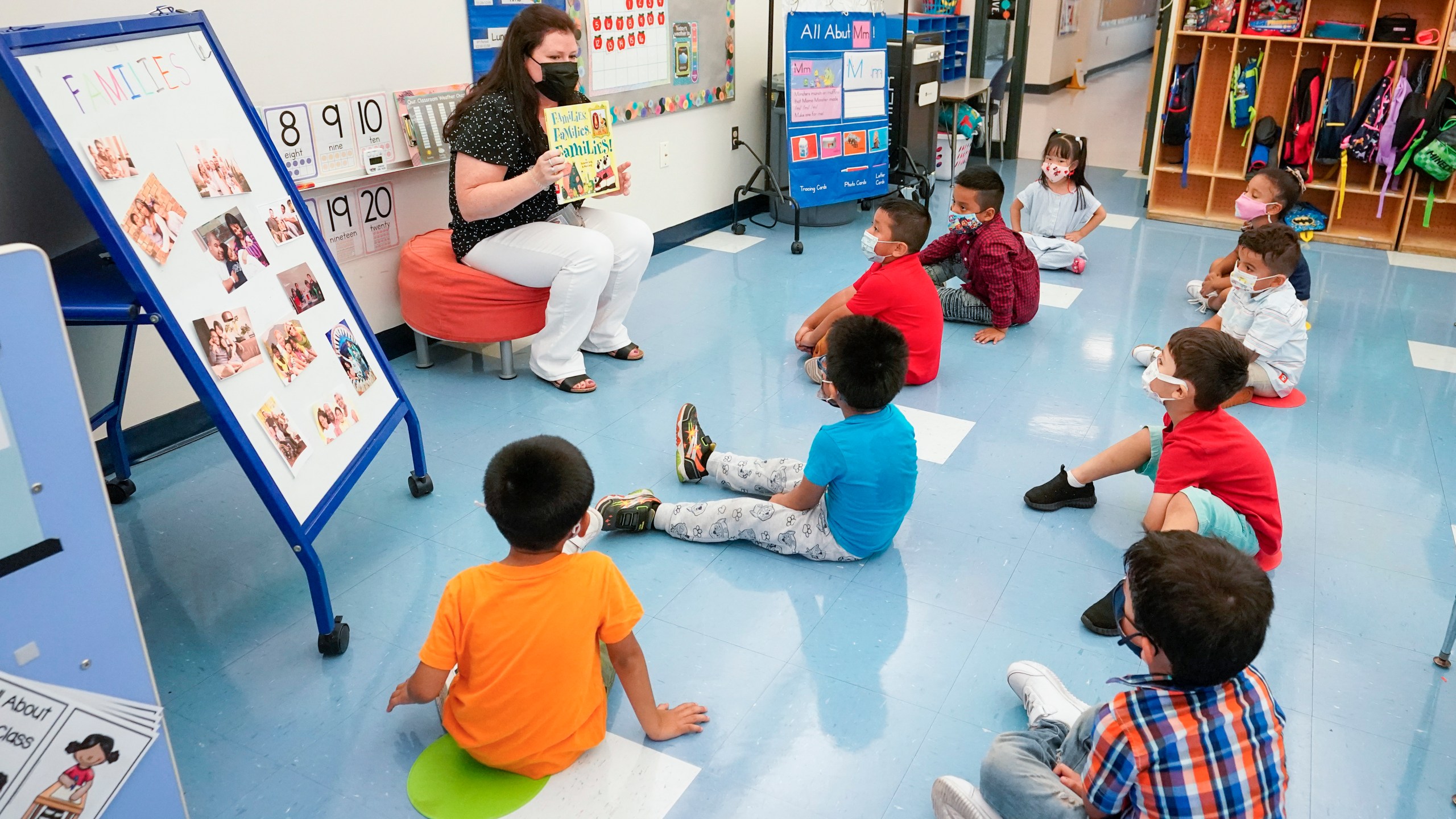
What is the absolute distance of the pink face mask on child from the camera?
436 centimetres

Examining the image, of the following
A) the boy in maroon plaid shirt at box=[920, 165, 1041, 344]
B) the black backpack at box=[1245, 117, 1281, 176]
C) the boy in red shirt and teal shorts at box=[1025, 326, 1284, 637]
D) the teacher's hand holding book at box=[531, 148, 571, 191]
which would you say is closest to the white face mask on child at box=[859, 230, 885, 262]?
the boy in maroon plaid shirt at box=[920, 165, 1041, 344]

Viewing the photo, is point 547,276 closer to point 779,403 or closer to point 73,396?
point 779,403

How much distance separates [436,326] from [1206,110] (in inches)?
192

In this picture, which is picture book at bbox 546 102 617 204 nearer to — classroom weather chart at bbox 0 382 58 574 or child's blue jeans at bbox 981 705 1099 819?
classroom weather chart at bbox 0 382 58 574

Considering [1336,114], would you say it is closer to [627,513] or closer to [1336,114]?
[1336,114]

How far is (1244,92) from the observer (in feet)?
19.1

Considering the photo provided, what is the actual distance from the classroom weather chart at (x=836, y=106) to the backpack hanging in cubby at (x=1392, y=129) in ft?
8.45

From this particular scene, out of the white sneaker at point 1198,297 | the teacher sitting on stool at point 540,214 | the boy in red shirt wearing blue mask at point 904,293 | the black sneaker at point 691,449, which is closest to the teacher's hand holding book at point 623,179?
the teacher sitting on stool at point 540,214

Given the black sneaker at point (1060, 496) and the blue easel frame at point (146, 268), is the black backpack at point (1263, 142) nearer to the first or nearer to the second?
the black sneaker at point (1060, 496)

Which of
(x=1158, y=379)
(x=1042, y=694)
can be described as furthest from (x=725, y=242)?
(x=1042, y=694)

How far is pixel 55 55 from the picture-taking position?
6.20 ft

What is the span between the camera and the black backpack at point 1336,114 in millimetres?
5465

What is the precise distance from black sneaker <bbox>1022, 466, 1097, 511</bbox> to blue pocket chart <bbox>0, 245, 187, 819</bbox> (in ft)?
7.25

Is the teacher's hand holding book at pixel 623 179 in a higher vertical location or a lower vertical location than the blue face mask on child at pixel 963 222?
higher
